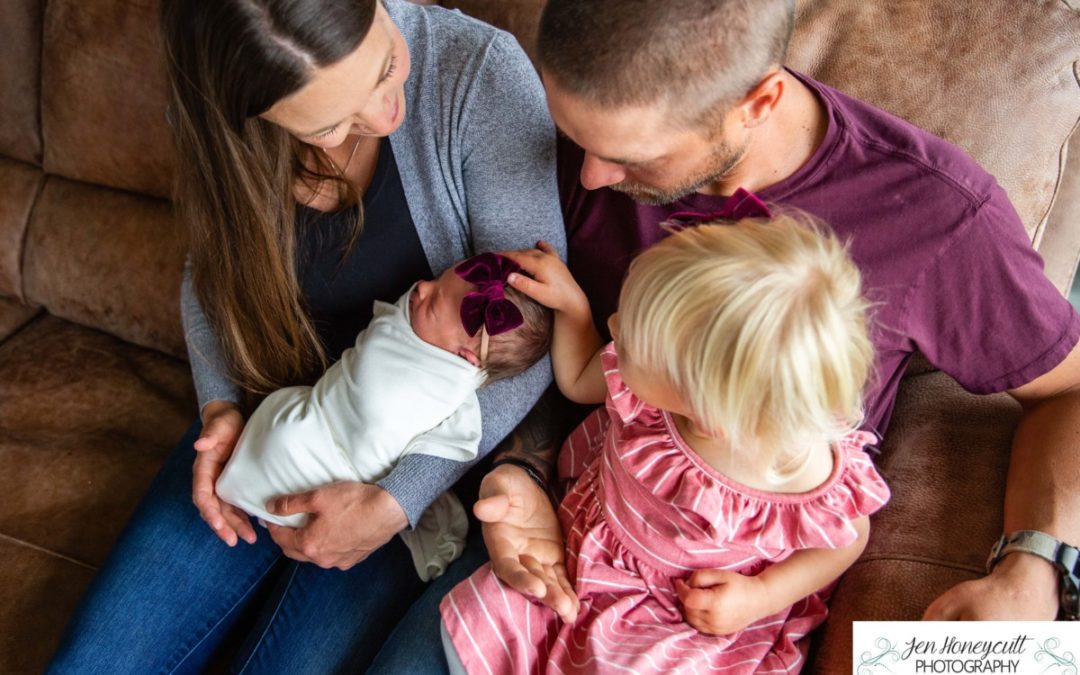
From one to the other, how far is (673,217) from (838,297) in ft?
1.03

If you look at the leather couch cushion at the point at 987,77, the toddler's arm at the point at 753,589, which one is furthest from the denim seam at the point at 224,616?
the leather couch cushion at the point at 987,77

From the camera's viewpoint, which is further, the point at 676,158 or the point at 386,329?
the point at 386,329

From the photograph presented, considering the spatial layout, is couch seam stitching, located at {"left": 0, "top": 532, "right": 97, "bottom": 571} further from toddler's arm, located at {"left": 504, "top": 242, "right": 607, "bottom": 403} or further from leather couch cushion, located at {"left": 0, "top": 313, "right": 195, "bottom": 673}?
toddler's arm, located at {"left": 504, "top": 242, "right": 607, "bottom": 403}

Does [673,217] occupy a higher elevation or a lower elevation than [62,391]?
higher

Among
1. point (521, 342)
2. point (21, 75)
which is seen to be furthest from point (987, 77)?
point (21, 75)

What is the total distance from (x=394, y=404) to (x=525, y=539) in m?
0.27

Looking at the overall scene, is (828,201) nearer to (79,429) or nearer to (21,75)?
(79,429)

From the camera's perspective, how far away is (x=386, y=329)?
1.29 meters

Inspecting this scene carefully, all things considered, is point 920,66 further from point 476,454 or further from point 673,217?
point 476,454

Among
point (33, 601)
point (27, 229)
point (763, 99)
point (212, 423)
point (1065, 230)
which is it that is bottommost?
point (33, 601)

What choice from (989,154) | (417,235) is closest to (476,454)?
(417,235)

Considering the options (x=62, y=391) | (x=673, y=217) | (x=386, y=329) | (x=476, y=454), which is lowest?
(x=62, y=391)

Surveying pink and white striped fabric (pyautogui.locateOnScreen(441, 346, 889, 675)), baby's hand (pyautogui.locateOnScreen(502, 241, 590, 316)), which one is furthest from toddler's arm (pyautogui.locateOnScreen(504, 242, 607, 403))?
pink and white striped fabric (pyautogui.locateOnScreen(441, 346, 889, 675))

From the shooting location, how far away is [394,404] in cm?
125
